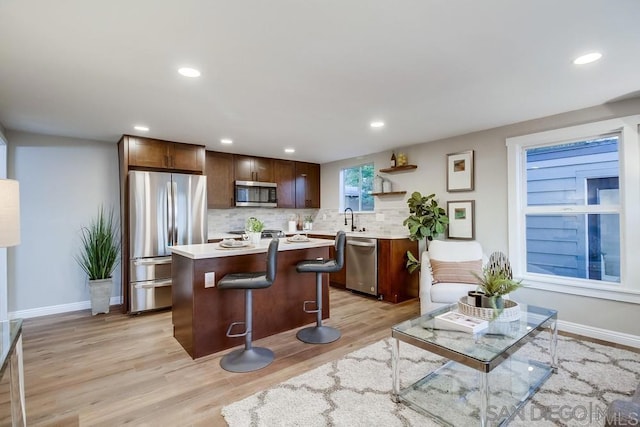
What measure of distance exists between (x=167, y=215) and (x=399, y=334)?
10.8 ft

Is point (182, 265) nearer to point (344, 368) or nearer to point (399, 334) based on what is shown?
point (344, 368)

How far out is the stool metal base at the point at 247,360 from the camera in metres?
2.39

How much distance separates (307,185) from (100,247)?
3452 mm

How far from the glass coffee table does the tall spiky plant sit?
3739 millimetres

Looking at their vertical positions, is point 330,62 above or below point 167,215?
above

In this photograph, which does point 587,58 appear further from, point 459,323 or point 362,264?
point 362,264

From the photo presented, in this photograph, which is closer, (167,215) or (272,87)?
(272,87)

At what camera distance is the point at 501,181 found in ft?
11.7

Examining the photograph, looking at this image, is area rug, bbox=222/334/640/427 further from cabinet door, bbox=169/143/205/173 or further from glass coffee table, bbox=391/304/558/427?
cabinet door, bbox=169/143/205/173

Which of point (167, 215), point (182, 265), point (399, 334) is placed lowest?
point (399, 334)

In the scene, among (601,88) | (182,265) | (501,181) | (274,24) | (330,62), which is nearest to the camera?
(274,24)

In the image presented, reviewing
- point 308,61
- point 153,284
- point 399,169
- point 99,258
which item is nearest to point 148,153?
point 99,258

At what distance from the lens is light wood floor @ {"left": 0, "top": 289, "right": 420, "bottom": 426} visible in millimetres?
1889

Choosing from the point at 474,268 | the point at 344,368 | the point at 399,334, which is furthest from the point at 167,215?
the point at 474,268
